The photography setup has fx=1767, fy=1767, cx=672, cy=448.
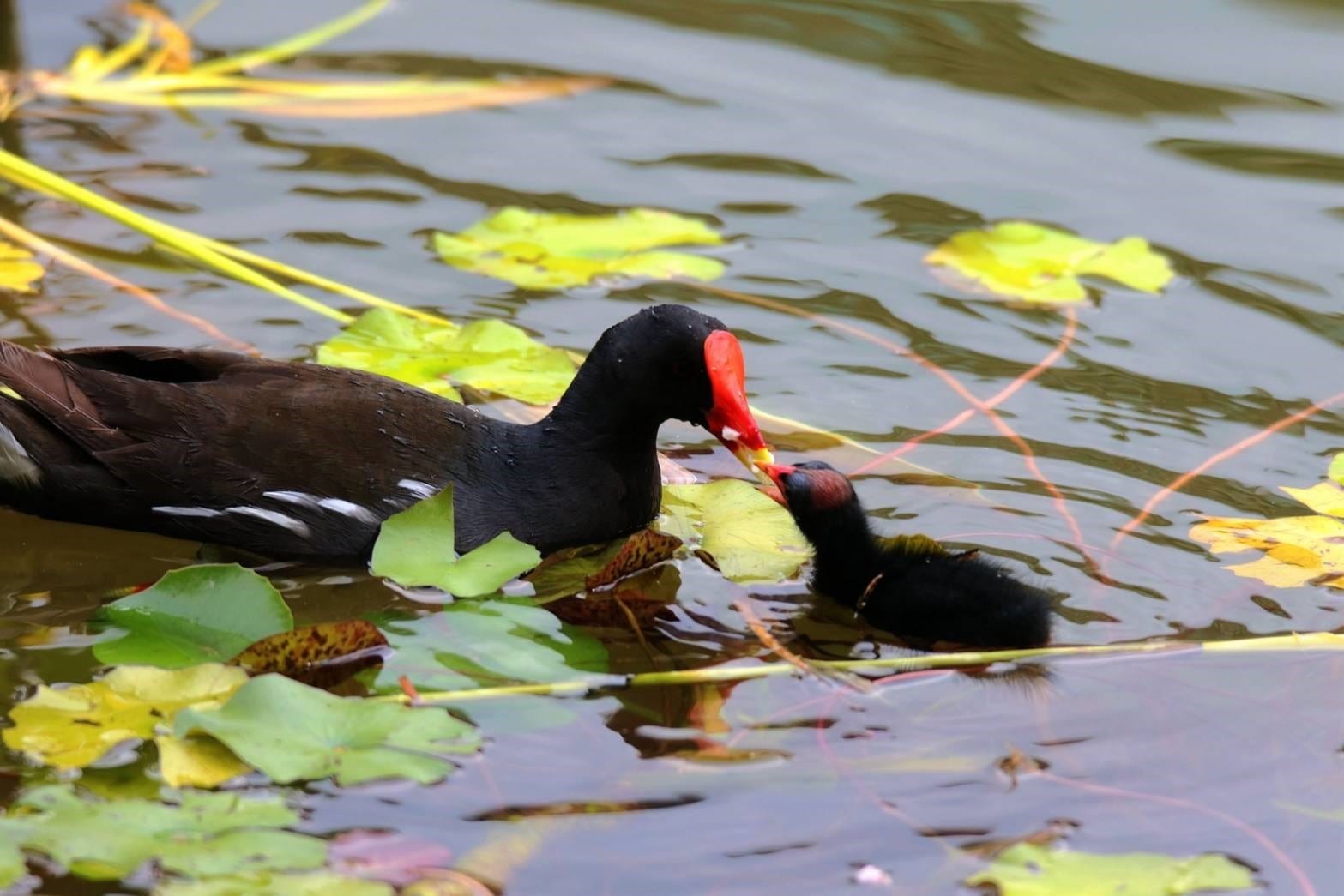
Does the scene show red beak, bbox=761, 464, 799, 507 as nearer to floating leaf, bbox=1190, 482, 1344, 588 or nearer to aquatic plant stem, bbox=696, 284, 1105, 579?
aquatic plant stem, bbox=696, 284, 1105, 579

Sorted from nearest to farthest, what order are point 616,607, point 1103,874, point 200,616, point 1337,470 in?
point 1103,874 < point 200,616 < point 616,607 < point 1337,470

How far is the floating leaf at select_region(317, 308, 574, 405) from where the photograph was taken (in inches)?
192

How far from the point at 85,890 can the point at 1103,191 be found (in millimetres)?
4586

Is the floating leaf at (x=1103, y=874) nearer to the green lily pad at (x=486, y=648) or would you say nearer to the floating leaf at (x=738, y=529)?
the green lily pad at (x=486, y=648)

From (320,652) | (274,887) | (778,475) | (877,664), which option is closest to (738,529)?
(778,475)

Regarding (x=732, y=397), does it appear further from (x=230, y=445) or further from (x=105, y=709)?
(x=105, y=709)

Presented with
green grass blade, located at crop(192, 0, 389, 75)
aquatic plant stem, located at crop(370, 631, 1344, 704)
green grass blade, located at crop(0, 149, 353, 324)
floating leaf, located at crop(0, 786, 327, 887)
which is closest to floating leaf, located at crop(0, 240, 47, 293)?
green grass blade, located at crop(0, 149, 353, 324)

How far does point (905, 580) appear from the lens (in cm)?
393

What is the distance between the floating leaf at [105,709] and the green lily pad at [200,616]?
0.35 feet

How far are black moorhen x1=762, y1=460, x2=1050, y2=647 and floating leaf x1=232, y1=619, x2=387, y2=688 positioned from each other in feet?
3.27

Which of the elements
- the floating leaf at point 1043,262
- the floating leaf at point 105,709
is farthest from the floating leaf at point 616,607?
the floating leaf at point 1043,262

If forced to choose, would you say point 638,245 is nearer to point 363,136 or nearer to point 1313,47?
point 363,136

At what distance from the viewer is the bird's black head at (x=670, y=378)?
4203 mm

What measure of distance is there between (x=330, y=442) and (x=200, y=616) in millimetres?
617
